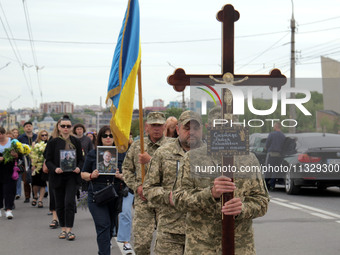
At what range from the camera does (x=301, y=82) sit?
4.23 metres

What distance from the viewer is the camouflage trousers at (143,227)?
22.2 feet

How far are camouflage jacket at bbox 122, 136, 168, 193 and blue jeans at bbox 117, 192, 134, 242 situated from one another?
1.03m

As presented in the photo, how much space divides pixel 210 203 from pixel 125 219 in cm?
461

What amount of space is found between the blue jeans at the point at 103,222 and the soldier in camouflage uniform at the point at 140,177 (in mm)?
593

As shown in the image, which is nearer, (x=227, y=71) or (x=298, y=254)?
(x=227, y=71)

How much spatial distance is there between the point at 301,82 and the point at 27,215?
9.96 meters

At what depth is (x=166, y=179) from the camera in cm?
561

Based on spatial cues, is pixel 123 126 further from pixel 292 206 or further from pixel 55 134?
pixel 292 206

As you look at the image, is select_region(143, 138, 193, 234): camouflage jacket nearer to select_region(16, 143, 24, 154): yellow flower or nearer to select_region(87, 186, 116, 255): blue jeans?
select_region(87, 186, 116, 255): blue jeans

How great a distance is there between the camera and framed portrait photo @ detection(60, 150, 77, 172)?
33.9 feet

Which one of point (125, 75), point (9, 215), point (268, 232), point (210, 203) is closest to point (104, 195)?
point (125, 75)

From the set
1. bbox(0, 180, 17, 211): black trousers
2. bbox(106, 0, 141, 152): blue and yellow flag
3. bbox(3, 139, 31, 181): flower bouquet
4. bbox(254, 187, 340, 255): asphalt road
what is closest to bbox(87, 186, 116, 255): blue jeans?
bbox(106, 0, 141, 152): blue and yellow flag

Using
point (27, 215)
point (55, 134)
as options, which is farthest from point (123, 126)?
point (27, 215)

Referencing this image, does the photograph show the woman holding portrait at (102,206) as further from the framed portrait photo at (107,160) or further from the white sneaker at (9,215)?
the white sneaker at (9,215)
